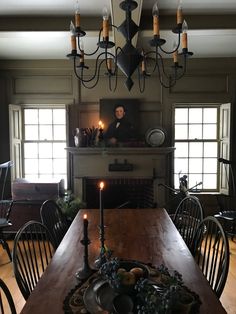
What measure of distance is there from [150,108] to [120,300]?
12.0 ft

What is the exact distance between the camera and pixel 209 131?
4.66 meters

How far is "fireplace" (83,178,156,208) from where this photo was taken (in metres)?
4.42

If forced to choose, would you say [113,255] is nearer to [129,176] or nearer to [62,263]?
[62,263]

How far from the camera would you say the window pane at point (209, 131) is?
4660 millimetres

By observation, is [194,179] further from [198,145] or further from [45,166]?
[45,166]

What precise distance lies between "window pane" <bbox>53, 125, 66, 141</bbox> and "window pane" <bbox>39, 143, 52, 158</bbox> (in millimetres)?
174

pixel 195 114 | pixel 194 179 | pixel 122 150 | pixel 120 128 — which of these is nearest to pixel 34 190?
pixel 122 150

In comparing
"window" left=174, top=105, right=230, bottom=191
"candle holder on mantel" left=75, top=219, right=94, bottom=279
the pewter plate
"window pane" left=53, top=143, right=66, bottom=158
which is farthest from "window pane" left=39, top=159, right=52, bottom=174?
the pewter plate

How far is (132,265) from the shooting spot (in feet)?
4.69

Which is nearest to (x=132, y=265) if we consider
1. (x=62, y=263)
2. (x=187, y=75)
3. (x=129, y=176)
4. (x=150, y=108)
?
(x=62, y=263)

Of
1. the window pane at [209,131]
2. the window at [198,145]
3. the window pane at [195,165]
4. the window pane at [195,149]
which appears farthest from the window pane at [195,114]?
the window pane at [195,165]

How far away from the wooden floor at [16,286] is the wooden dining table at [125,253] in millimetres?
924

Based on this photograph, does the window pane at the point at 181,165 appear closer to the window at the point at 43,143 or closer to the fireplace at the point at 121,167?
the fireplace at the point at 121,167

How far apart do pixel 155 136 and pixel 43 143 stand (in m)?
1.80
